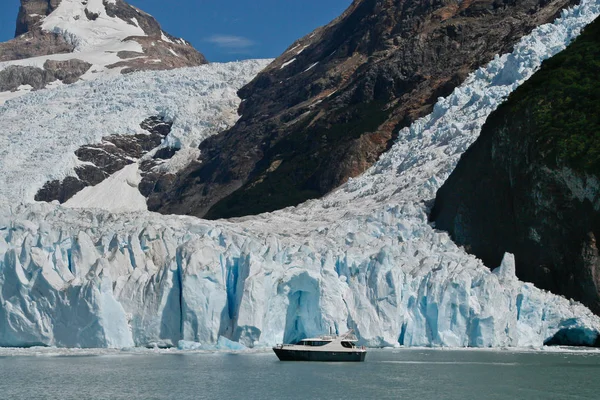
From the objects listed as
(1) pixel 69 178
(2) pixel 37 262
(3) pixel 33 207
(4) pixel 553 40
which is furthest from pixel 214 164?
(2) pixel 37 262

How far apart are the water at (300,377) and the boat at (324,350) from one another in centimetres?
80

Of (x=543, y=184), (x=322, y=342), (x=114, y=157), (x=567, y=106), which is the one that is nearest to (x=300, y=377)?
(x=322, y=342)

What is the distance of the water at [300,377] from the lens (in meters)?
32.7

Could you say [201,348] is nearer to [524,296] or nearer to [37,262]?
[37,262]

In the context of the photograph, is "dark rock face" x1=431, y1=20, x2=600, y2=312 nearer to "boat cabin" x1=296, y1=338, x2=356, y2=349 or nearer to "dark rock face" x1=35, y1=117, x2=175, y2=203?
"boat cabin" x1=296, y1=338, x2=356, y2=349

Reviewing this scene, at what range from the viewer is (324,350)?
43.7 meters

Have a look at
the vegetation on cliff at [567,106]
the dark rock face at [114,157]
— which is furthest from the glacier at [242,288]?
the dark rock face at [114,157]

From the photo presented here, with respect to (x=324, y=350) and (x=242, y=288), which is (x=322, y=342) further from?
(x=242, y=288)

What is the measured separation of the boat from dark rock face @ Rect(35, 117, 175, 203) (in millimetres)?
79520

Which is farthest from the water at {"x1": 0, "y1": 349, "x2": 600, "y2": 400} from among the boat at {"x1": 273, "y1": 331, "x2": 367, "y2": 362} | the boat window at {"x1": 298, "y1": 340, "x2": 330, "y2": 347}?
the boat window at {"x1": 298, "y1": 340, "x2": 330, "y2": 347}

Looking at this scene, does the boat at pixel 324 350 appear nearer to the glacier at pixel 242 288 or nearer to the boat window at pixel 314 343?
the boat window at pixel 314 343

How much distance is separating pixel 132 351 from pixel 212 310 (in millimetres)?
3973

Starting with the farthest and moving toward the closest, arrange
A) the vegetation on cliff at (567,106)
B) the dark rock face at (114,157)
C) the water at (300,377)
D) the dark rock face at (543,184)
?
the dark rock face at (114,157), the vegetation on cliff at (567,106), the dark rock face at (543,184), the water at (300,377)

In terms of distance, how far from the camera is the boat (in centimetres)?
4347
